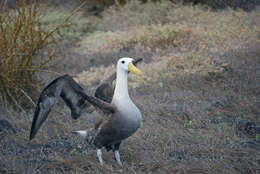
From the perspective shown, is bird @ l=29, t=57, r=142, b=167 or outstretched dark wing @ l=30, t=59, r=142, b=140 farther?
outstretched dark wing @ l=30, t=59, r=142, b=140

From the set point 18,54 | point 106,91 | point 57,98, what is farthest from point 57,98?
point 18,54

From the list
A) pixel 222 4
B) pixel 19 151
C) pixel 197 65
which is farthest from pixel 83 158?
pixel 222 4

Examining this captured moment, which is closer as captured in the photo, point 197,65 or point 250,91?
point 250,91

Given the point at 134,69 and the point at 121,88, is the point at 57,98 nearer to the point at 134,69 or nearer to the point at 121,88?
the point at 121,88

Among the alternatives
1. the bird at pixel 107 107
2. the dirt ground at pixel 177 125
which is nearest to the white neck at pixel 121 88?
the bird at pixel 107 107

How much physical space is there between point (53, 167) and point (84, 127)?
129cm

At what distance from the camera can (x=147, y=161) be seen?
3195 mm

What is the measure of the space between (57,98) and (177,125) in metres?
1.59

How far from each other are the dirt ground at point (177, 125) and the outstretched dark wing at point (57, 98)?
194mm

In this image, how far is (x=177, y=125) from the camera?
4.26m

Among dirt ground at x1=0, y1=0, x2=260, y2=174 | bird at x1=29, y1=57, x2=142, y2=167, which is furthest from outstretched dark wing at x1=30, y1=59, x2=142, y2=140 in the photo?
dirt ground at x1=0, y1=0, x2=260, y2=174

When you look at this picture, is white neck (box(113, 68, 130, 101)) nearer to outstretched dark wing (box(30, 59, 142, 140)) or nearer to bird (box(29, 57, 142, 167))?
bird (box(29, 57, 142, 167))

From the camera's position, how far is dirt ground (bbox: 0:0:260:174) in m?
3.10

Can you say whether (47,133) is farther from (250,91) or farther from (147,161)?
(250,91)
